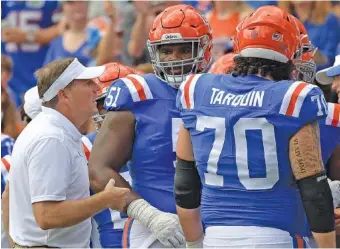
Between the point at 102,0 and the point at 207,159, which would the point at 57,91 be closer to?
the point at 207,159

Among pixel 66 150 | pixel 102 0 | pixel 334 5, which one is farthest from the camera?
pixel 102 0

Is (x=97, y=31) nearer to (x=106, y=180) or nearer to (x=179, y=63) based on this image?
(x=179, y=63)

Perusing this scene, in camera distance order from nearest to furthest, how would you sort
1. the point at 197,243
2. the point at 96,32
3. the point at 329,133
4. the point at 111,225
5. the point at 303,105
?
the point at 303,105 → the point at 197,243 → the point at 329,133 → the point at 111,225 → the point at 96,32

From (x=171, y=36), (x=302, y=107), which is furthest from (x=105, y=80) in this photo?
(x=302, y=107)

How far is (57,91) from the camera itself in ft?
15.6

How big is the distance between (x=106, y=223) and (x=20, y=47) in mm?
5912

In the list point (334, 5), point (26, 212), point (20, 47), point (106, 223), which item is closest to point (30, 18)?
point (20, 47)

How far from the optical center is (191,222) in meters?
4.49

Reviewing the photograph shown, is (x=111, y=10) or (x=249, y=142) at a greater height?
(x=249, y=142)

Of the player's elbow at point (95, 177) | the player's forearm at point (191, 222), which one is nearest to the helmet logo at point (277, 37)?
the player's forearm at point (191, 222)

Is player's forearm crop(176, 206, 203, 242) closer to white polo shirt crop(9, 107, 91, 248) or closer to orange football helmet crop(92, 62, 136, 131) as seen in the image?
white polo shirt crop(9, 107, 91, 248)

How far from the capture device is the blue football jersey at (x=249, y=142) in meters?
4.04

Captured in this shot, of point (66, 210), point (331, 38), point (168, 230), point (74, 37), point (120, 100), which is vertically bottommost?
point (74, 37)

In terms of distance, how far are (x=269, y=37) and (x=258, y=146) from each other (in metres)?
0.49
